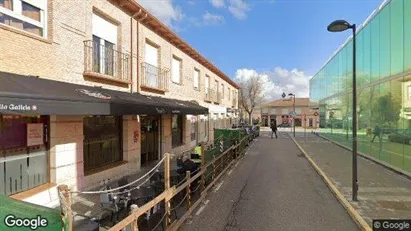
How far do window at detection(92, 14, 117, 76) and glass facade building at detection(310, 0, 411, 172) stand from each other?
1002cm

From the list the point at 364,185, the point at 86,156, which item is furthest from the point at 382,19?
the point at 86,156

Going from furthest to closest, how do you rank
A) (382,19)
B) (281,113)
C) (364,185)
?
1. (281,113)
2. (382,19)
3. (364,185)

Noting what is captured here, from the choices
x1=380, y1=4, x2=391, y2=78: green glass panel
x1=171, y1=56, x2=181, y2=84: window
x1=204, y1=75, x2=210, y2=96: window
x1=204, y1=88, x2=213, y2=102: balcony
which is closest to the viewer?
x1=380, y1=4, x2=391, y2=78: green glass panel

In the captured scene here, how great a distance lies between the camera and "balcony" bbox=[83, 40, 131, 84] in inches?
A: 345

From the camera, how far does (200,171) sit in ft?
27.6

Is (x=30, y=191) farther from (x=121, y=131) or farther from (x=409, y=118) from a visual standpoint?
(x=409, y=118)

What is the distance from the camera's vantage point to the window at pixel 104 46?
31.1ft

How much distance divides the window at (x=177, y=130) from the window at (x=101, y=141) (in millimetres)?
5578

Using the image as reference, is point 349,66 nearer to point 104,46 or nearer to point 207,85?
point 207,85

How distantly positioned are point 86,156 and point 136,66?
396 centimetres

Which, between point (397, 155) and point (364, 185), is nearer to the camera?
point (364, 185)

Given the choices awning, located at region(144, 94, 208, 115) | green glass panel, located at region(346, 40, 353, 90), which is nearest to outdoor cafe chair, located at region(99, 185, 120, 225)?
awning, located at region(144, 94, 208, 115)

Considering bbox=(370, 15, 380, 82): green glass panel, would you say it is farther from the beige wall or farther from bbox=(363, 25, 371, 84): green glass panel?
the beige wall

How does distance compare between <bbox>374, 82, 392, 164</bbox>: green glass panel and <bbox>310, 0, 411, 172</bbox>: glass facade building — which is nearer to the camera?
<bbox>310, 0, 411, 172</bbox>: glass facade building
